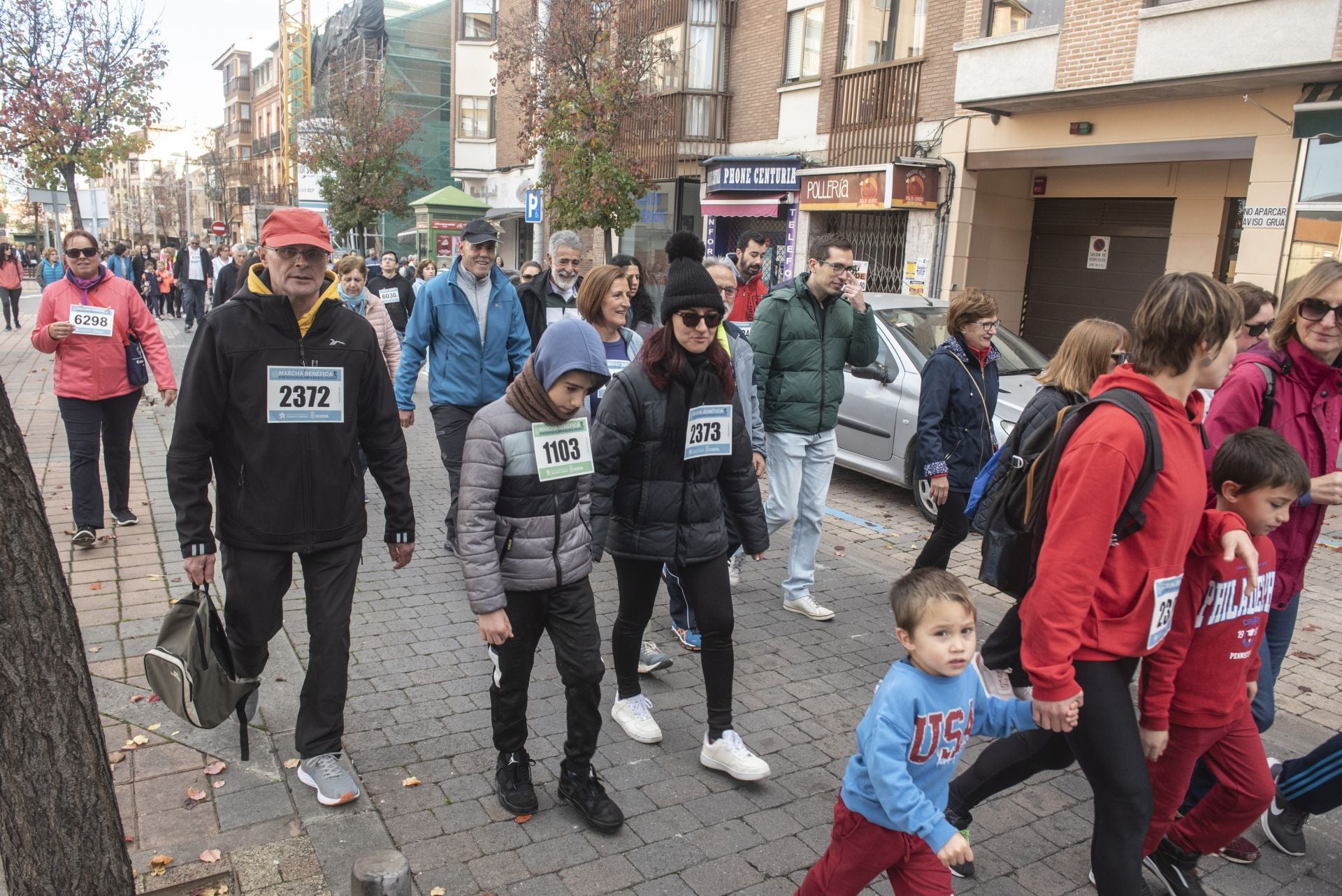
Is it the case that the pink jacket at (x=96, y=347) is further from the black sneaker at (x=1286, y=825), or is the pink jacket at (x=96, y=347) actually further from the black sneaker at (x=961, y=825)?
the black sneaker at (x=1286, y=825)

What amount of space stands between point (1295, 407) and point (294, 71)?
61.2 metres

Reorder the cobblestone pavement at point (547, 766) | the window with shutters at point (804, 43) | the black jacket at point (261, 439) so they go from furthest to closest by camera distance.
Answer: the window with shutters at point (804, 43)
the black jacket at point (261, 439)
the cobblestone pavement at point (547, 766)

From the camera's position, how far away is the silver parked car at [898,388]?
27.5ft

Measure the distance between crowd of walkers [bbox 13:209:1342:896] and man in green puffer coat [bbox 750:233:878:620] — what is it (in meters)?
0.59

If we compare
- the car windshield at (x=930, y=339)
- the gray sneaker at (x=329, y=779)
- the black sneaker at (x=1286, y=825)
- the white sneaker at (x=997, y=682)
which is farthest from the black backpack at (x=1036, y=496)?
the car windshield at (x=930, y=339)

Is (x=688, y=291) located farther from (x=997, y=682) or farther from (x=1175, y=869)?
(x=1175, y=869)

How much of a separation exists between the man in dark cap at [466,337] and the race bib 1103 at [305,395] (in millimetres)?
2724

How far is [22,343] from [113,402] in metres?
15.0

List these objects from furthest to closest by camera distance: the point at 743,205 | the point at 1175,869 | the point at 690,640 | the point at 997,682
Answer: the point at 743,205 → the point at 690,640 → the point at 997,682 → the point at 1175,869

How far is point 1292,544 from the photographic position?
3531 millimetres

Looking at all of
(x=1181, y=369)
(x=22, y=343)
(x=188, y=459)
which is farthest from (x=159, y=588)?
(x=22, y=343)

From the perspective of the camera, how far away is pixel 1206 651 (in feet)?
9.55

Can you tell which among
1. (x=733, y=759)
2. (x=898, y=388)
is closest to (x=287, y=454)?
(x=733, y=759)

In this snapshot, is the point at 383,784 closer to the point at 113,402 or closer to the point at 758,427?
the point at 758,427
